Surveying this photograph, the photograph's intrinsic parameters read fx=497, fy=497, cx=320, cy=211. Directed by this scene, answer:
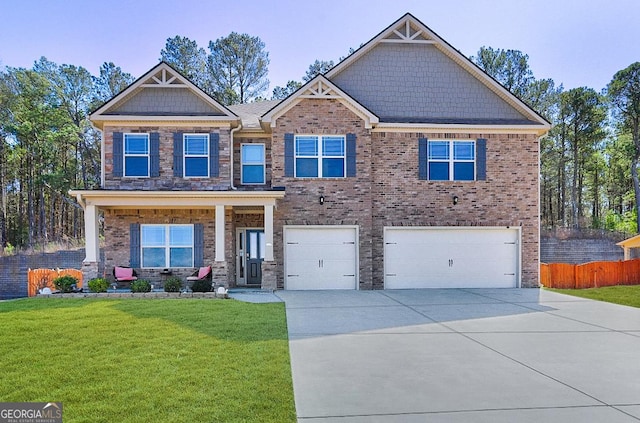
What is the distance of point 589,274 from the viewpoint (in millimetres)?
20125

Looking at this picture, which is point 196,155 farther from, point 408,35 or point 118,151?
point 408,35

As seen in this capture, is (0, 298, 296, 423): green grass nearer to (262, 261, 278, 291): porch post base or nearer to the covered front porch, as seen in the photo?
the covered front porch

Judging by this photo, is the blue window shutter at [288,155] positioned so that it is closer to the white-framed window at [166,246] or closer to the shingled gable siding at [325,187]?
the shingled gable siding at [325,187]

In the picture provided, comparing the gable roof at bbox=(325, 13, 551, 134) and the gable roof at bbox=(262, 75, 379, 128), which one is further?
the gable roof at bbox=(325, 13, 551, 134)

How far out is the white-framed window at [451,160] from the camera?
17375mm

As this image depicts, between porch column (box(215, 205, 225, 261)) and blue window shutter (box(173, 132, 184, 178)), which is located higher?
blue window shutter (box(173, 132, 184, 178))

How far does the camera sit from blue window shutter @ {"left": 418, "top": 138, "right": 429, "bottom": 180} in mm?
17234

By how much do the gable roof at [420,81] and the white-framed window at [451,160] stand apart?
92 centimetres

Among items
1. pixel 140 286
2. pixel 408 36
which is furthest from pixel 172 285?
pixel 408 36

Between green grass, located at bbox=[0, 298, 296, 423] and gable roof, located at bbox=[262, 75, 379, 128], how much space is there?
25.8 feet

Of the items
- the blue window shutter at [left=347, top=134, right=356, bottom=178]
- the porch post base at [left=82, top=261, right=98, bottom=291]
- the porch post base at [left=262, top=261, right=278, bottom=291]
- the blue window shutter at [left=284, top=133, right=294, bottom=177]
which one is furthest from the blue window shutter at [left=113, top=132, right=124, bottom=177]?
the blue window shutter at [left=347, top=134, right=356, bottom=178]

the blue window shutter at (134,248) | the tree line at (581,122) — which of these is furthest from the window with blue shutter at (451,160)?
the tree line at (581,122)

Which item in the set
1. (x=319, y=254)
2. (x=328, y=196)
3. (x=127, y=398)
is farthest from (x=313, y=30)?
(x=127, y=398)

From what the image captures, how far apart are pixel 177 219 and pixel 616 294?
15.1 m
